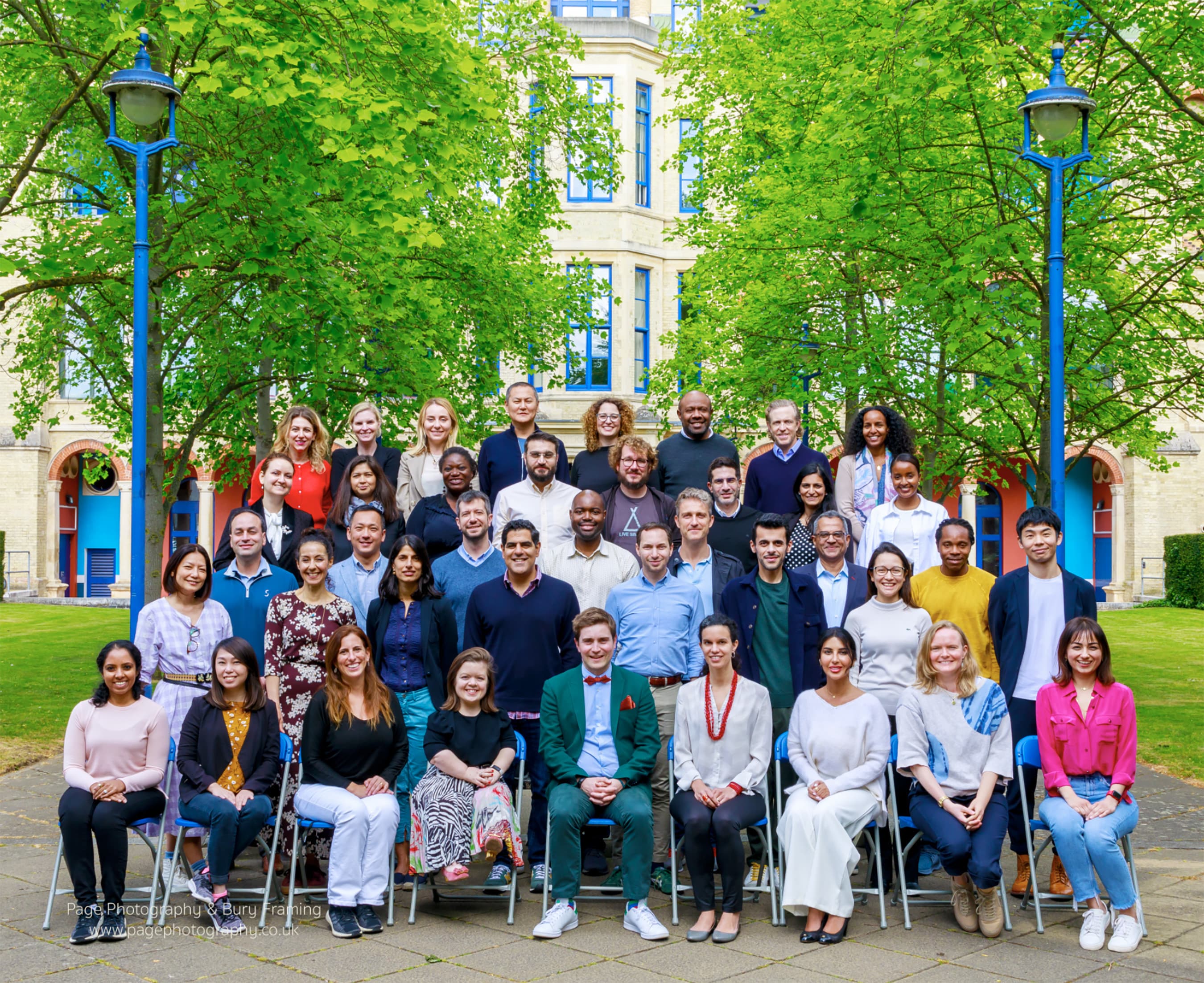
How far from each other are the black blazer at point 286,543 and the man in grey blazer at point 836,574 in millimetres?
3287

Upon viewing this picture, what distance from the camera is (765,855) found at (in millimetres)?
7285

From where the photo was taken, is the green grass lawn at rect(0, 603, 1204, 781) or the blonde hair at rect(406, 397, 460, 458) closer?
the blonde hair at rect(406, 397, 460, 458)

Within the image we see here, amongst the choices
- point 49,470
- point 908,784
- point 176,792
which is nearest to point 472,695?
point 176,792

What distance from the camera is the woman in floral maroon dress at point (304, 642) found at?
734cm

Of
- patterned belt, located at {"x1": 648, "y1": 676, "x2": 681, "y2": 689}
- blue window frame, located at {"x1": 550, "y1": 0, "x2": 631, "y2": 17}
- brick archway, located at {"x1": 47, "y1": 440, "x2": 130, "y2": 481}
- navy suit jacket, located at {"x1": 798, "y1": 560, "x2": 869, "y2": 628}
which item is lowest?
patterned belt, located at {"x1": 648, "y1": 676, "x2": 681, "y2": 689}

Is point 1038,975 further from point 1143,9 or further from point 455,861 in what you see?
point 1143,9

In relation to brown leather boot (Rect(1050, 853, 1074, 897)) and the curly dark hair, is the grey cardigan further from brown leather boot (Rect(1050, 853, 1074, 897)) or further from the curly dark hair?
the curly dark hair

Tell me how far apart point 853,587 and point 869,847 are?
1.55 m

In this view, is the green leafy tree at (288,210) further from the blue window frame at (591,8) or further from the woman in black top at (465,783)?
the blue window frame at (591,8)

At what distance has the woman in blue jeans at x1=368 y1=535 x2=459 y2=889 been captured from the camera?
7367mm

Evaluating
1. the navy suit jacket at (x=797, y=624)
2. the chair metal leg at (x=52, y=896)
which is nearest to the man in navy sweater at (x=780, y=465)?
the navy suit jacket at (x=797, y=624)

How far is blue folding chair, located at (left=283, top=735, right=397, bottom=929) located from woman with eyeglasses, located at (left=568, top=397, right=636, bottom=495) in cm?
262

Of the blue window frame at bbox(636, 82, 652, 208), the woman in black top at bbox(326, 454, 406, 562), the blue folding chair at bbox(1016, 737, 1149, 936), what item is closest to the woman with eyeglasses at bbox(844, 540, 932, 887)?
the blue folding chair at bbox(1016, 737, 1149, 936)

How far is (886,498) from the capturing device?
8445 mm
